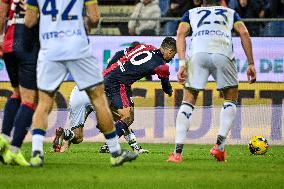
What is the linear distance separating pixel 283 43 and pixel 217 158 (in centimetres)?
824

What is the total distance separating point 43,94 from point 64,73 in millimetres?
321

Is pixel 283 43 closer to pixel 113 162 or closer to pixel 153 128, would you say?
pixel 153 128

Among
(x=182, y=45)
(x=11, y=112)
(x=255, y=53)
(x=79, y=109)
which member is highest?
(x=182, y=45)

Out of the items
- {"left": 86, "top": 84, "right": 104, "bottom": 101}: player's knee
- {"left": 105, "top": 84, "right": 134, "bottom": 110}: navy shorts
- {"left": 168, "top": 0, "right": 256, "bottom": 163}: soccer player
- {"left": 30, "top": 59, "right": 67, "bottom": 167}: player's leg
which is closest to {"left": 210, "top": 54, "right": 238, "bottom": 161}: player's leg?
{"left": 168, "top": 0, "right": 256, "bottom": 163}: soccer player

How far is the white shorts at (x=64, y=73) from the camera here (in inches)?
428

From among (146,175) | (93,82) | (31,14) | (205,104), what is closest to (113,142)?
(93,82)

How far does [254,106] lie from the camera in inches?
809

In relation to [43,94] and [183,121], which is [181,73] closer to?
[183,121]

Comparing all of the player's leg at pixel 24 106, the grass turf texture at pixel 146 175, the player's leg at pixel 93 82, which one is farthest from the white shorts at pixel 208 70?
the player's leg at pixel 24 106

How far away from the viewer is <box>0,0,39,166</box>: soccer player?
11.4 m

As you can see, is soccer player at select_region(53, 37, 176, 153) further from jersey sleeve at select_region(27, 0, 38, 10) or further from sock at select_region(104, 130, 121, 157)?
jersey sleeve at select_region(27, 0, 38, 10)

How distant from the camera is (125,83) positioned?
16297mm

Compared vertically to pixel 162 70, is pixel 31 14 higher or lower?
higher

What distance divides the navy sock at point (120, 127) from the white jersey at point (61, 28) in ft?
16.1
